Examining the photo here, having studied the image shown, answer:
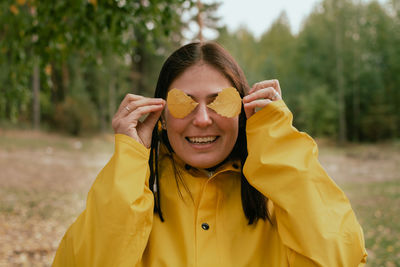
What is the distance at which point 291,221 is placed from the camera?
1.39 meters

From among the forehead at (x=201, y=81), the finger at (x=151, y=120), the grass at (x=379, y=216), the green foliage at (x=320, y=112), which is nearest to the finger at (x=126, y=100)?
the finger at (x=151, y=120)

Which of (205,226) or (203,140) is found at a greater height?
(203,140)

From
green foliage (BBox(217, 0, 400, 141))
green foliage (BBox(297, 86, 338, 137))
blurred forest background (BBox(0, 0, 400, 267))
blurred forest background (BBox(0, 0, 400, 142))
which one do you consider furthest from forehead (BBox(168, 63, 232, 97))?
green foliage (BBox(297, 86, 338, 137))

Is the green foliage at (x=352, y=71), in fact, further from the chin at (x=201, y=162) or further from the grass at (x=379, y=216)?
the chin at (x=201, y=162)

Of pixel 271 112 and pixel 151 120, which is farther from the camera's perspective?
pixel 151 120

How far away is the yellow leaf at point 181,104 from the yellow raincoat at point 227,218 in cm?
26

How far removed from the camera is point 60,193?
7809mm

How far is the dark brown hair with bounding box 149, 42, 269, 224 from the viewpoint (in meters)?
1.60

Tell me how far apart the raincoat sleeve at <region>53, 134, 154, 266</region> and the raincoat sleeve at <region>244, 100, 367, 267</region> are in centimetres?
54

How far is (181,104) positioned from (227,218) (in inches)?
24.2

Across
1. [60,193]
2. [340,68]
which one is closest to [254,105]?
[60,193]

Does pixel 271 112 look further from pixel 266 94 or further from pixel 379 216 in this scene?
pixel 379 216

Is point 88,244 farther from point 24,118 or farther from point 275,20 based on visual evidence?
point 275,20

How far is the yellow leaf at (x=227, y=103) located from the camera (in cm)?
156
